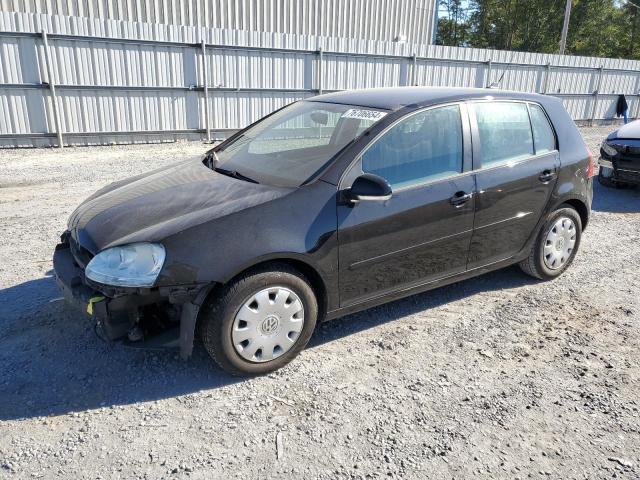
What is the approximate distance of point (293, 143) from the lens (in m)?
3.91

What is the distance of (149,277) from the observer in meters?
2.72

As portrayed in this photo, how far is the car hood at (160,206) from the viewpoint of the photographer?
2904 mm

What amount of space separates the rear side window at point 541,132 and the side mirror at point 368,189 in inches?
73.5

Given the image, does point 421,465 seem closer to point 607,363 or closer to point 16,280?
point 607,363

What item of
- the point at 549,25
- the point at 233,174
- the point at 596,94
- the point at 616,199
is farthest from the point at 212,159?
the point at 549,25

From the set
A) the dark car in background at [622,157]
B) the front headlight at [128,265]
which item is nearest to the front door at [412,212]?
the front headlight at [128,265]

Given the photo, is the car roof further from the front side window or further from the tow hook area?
the tow hook area

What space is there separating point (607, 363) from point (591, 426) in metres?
0.77

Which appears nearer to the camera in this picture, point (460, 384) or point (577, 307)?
Result: point (460, 384)

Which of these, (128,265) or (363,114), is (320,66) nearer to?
(363,114)

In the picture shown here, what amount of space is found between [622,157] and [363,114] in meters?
6.18

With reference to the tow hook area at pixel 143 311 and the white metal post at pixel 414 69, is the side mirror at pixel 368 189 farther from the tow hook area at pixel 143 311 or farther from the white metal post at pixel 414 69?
the white metal post at pixel 414 69

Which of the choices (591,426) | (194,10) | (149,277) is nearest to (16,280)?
(149,277)

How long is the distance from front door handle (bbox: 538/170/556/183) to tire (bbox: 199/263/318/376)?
2280 millimetres
